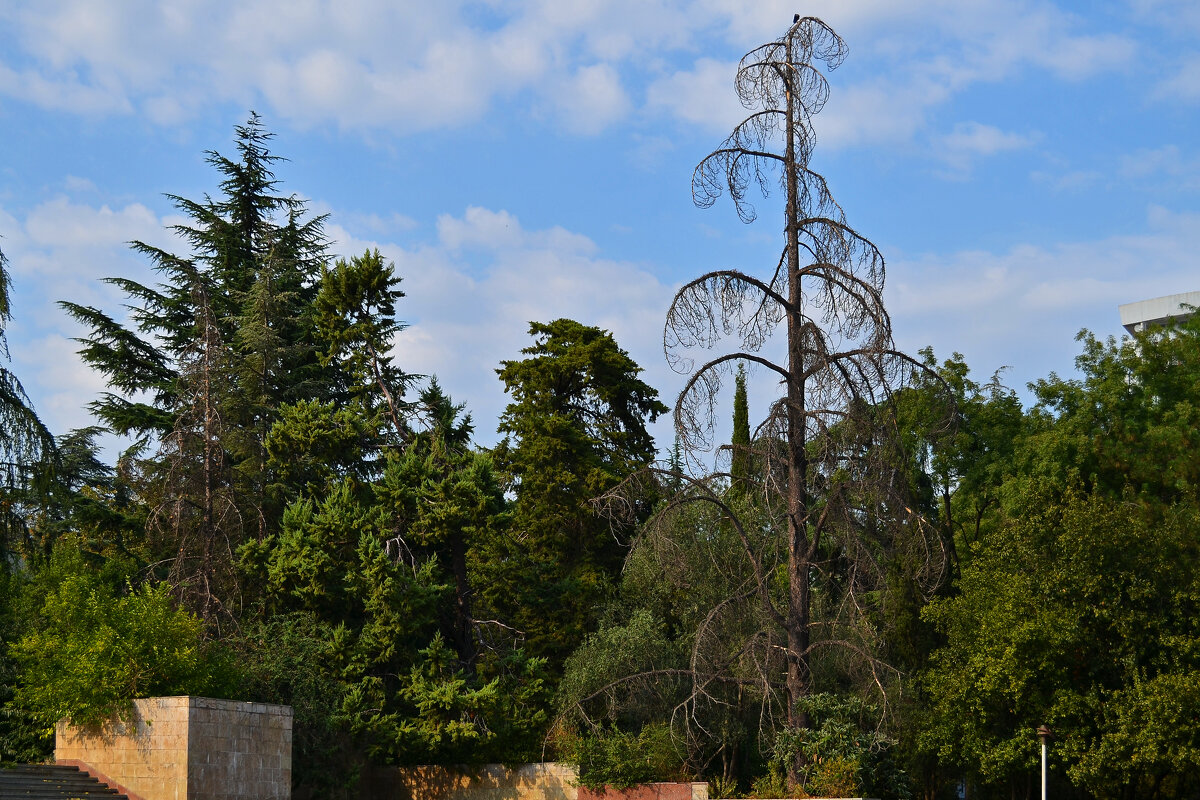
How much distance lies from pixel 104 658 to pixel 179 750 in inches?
81.1

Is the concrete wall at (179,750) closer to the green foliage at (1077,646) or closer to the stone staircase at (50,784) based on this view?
the stone staircase at (50,784)

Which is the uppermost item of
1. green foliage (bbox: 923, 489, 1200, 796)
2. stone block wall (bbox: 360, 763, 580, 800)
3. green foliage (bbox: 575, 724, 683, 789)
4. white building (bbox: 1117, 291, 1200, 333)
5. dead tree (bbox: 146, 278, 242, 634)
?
white building (bbox: 1117, 291, 1200, 333)

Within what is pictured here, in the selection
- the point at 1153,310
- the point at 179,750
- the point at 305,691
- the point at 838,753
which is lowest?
the point at 838,753

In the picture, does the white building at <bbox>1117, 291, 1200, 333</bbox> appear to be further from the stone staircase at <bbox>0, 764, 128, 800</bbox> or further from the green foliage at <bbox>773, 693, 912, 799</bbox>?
the stone staircase at <bbox>0, 764, 128, 800</bbox>

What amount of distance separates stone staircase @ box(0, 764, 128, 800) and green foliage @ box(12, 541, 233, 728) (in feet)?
2.78

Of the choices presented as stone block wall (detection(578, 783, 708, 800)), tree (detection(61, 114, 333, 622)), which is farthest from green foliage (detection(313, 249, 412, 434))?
stone block wall (detection(578, 783, 708, 800))

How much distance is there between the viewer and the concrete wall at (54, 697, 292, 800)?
65.6ft

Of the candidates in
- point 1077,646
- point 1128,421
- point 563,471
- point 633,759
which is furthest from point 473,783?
point 1128,421

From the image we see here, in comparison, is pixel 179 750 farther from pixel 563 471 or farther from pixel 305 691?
pixel 563 471

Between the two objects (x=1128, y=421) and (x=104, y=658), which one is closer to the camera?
(x=104, y=658)

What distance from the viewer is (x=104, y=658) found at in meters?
20.2

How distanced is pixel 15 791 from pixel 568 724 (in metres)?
10.8

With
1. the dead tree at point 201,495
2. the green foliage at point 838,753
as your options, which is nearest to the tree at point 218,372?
the dead tree at point 201,495

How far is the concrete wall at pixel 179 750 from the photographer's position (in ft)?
65.6
